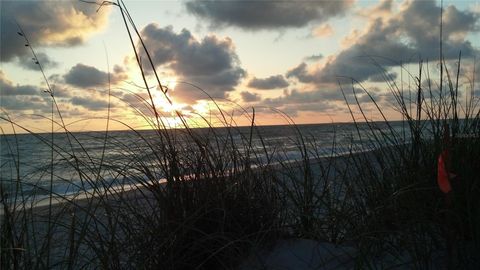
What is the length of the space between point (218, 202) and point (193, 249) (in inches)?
11.4

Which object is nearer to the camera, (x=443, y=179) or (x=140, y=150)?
(x=443, y=179)

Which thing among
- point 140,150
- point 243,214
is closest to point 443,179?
point 243,214

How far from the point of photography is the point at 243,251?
85.3 inches

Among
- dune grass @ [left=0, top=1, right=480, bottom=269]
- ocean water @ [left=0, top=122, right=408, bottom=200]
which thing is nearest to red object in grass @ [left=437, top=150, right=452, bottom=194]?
dune grass @ [left=0, top=1, right=480, bottom=269]

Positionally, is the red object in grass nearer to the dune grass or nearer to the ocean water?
the dune grass

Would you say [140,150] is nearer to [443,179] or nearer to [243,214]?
[243,214]

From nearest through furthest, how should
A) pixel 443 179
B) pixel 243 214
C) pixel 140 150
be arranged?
pixel 443 179 → pixel 243 214 → pixel 140 150

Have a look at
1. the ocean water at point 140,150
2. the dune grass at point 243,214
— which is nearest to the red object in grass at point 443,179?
the dune grass at point 243,214

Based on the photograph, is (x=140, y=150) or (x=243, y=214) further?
(x=140, y=150)

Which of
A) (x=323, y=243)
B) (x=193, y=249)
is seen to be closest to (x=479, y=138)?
(x=323, y=243)

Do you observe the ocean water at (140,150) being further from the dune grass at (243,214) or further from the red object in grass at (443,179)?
the red object in grass at (443,179)

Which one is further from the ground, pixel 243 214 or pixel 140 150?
pixel 140 150

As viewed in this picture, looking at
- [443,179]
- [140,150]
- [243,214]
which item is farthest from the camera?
[140,150]

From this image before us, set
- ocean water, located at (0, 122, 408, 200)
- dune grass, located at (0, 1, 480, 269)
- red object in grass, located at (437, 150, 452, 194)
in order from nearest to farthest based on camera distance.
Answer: red object in grass, located at (437, 150, 452, 194)
dune grass, located at (0, 1, 480, 269)
ocean water, located at (0, 122, 408, 200)
